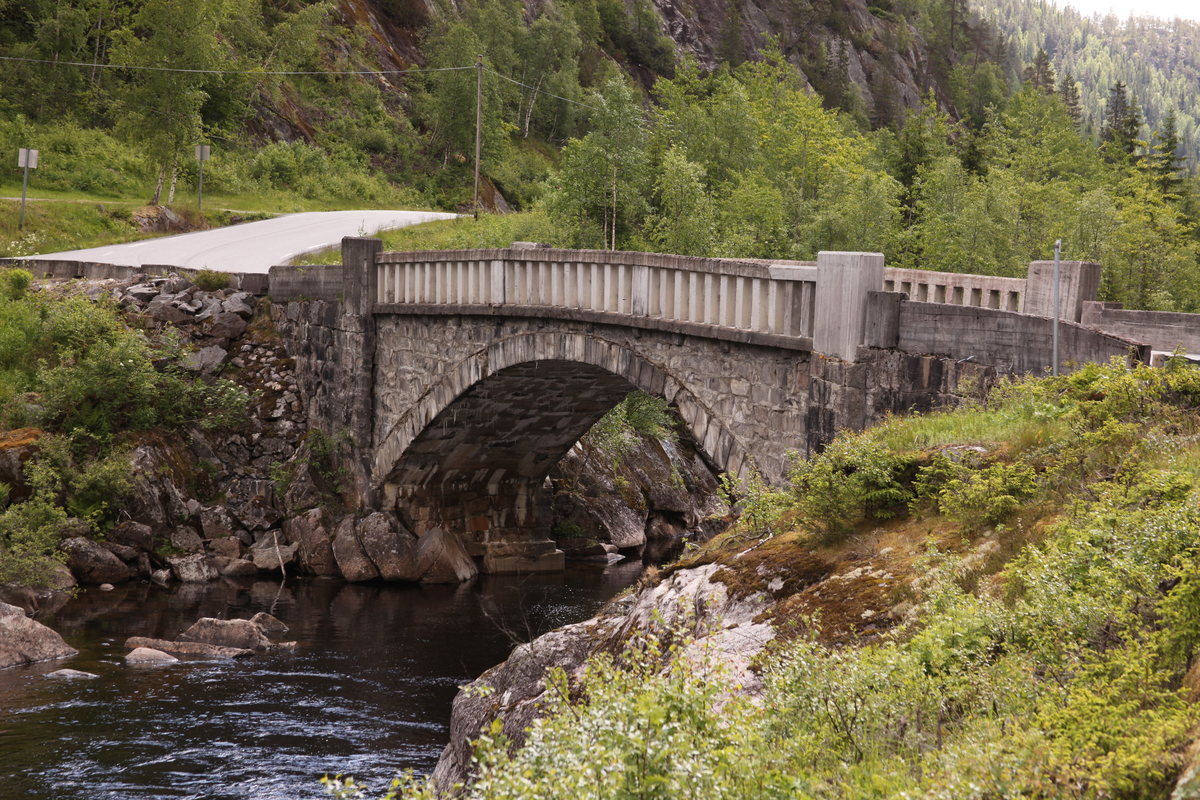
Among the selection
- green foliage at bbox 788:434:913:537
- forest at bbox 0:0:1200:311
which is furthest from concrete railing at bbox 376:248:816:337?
forest at bbox 0:0:1200:311

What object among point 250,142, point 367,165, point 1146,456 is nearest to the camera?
point 1146,456

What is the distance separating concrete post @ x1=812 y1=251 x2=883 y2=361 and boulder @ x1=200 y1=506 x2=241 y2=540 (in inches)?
625

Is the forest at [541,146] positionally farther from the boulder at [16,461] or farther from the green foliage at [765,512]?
the green foliage at [765,512]

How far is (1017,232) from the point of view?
38.4 m

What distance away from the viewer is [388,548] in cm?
2395

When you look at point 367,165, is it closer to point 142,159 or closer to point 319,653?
point 142,159

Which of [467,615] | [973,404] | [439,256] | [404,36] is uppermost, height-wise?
[404,36]

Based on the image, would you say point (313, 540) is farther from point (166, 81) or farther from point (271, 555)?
point (166, 81)

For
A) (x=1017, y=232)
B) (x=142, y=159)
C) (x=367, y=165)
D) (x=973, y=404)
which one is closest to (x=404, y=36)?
(x=367, y=165)

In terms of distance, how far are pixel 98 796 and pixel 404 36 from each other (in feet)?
193

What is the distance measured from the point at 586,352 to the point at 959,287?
19.4 ft

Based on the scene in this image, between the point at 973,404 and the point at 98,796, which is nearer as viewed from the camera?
the point at 973,404

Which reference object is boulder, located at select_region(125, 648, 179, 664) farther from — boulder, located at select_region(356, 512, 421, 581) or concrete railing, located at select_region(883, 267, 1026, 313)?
concrete railing, located at select_region(883, 267, 1026, 313)

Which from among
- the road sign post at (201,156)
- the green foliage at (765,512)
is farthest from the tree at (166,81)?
the green foliage at (765,512)
